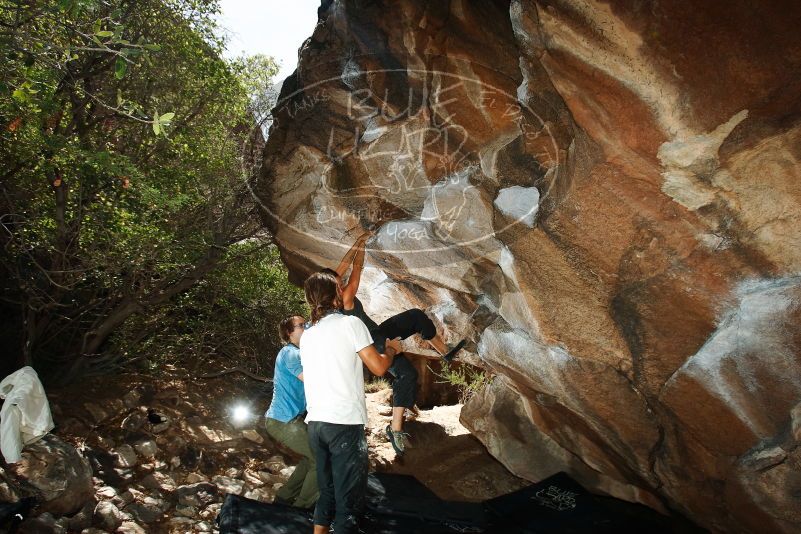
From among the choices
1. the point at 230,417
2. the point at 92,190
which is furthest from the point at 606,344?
the point at 92,190

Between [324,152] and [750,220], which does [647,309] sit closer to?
[750,220]

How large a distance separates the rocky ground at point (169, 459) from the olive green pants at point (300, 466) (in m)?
0.92

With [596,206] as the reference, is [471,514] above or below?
below

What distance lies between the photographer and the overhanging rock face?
243cm

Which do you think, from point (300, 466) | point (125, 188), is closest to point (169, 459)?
point (300, 466)

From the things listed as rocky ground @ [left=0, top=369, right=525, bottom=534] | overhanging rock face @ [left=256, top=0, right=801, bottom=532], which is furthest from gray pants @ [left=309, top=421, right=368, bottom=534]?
rocky ground @ [left=0, top=369, right=525, bottom=534]

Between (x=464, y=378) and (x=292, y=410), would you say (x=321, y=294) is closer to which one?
(x=292, y=410)

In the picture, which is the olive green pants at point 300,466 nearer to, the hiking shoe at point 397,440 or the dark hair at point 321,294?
the hiking shoe at point 397,440

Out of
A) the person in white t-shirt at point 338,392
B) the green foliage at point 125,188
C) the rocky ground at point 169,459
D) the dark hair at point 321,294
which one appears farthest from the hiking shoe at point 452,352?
the green foliage at point 125,188

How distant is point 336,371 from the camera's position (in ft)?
8.67

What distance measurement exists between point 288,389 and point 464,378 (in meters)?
3.86

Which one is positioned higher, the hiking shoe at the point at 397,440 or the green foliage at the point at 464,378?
A: the green foliage at the point at 464,378

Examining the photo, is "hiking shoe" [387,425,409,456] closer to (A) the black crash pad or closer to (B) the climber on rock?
(B) the climber on rock

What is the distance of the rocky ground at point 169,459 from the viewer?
3.91m
